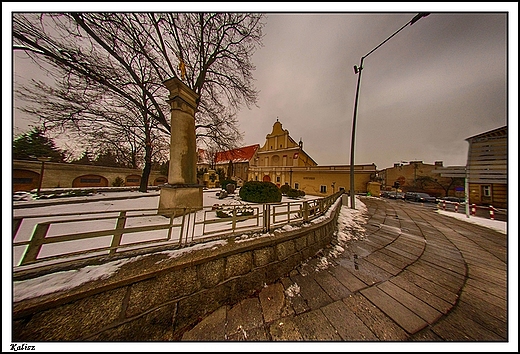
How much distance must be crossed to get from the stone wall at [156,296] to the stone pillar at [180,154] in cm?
291

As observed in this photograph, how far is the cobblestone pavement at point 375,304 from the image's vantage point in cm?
165

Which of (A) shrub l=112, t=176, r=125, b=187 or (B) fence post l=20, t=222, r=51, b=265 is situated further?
(A) shrub l=112, t=176, r=125, b=187

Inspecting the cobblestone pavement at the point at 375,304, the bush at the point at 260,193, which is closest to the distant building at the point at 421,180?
the bush at the point at 260,193

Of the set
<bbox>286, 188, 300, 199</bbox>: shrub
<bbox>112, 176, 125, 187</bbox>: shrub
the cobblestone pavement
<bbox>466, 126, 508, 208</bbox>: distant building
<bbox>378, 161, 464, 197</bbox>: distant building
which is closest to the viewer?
the cobblestone pavement

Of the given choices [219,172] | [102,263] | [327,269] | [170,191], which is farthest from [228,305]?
[219,172]

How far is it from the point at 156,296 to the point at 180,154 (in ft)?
13.1

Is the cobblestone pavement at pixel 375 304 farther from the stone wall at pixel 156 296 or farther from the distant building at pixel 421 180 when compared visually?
the distant building at pixel 421 180

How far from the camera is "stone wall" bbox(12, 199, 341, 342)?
1.25 m

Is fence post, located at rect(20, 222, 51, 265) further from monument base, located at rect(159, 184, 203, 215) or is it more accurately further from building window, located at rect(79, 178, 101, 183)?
building window, located at rect(79, 178, 101, 183)

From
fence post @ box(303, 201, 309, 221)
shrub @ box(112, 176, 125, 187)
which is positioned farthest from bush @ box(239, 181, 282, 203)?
shrub @ box(112, 176, 125, 187)

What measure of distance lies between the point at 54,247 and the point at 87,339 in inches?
66.6

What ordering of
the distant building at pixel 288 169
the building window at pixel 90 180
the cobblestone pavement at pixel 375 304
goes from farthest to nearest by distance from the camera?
the distant building at pixel 288 169 < the building window at pixel 90 180 < the cobblestone pavement at pixel 375 304

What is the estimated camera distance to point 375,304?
1996 mm

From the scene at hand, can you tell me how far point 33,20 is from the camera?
400 centimetres
